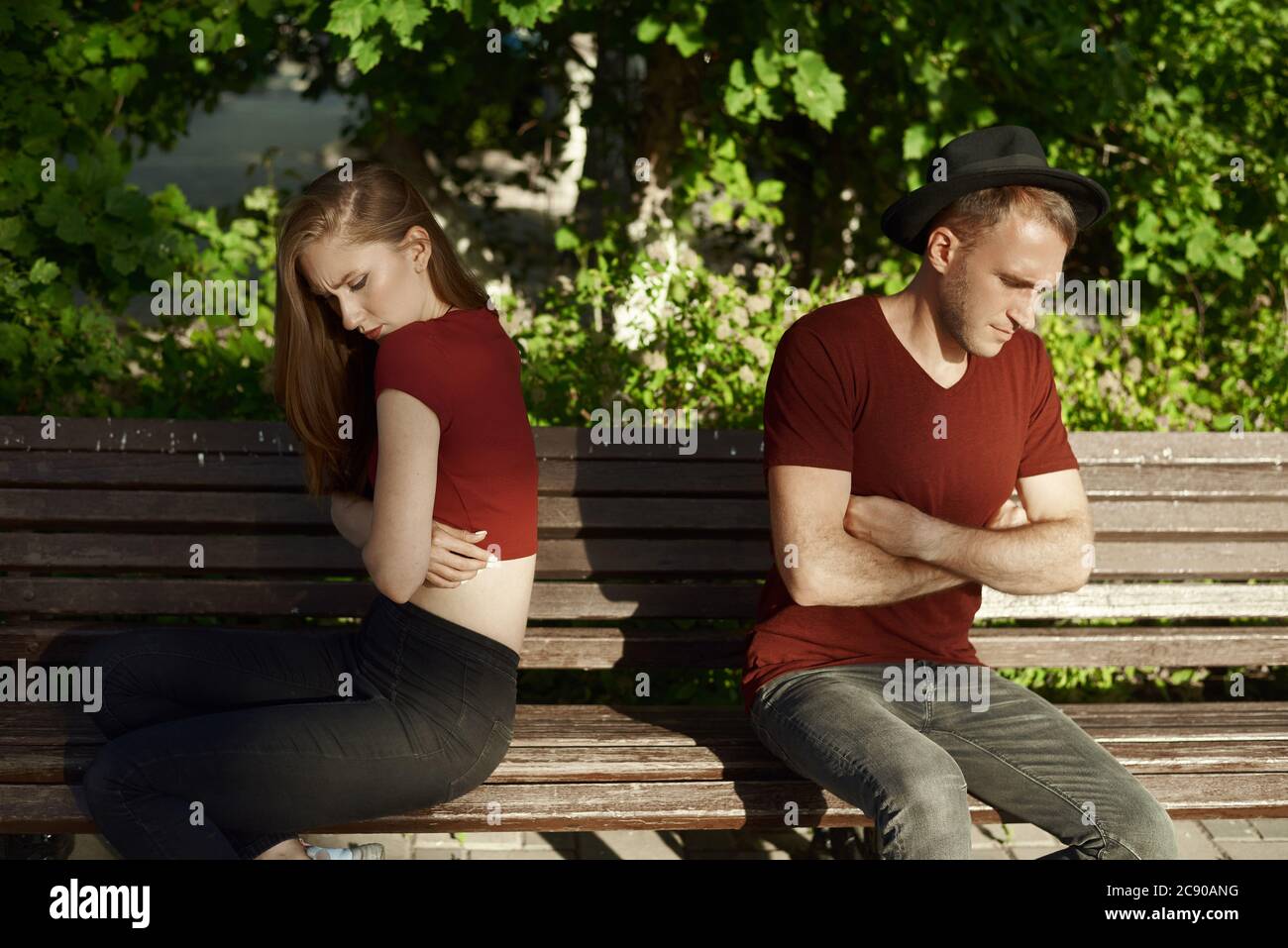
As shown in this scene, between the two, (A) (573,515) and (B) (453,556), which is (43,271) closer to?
(A) (573,515)

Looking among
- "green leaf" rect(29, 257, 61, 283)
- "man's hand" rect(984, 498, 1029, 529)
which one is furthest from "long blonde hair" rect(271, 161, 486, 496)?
"green leaf" rect(29, 257, 61, 283)

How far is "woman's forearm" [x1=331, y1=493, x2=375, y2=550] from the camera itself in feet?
10.0

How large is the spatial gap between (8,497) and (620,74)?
12.6 feet

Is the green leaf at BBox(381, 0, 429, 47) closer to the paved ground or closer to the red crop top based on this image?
the red crop top

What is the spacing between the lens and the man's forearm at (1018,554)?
3.02 m

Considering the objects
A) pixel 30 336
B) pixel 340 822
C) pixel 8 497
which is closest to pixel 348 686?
pixel 340 822

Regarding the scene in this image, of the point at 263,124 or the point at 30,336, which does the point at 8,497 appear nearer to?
the point at 30,336

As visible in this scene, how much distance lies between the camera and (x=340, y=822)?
9.14 ft

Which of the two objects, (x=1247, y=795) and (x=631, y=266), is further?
(x=631, y=266)

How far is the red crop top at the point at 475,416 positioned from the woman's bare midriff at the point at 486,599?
40 millimetres

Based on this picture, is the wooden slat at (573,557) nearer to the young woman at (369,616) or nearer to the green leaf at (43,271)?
the young woman at (369,616)

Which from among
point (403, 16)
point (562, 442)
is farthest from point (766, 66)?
point (562, 442)

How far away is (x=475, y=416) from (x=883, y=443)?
882 millimetres
